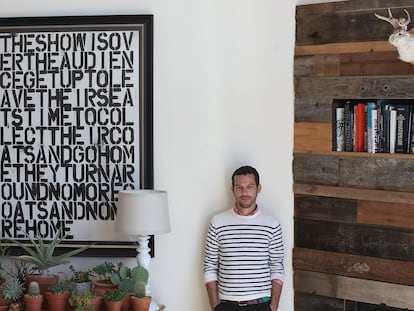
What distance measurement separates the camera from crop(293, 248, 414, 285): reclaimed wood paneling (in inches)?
131

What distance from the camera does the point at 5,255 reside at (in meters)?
3.98

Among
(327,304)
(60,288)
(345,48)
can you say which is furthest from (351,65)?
(60,288)

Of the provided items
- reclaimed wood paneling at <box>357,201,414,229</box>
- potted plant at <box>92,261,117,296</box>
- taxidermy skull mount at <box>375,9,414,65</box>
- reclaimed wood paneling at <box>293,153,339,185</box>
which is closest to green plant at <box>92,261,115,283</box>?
potted plant at <box>92,261,117,296</box>

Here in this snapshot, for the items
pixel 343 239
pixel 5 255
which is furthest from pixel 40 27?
pixel 343 239

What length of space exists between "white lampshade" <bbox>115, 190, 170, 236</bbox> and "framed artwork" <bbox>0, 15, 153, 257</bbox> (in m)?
0.27

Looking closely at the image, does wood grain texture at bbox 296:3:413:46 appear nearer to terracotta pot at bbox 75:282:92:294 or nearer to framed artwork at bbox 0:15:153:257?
framed artwork at bbox 0:15:153:257

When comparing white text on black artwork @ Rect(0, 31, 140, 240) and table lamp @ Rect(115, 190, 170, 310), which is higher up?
white text on black artwork @ Rect(0, 31, 140, 240)

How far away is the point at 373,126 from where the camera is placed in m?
3.38

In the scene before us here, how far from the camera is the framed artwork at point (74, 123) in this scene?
386cm

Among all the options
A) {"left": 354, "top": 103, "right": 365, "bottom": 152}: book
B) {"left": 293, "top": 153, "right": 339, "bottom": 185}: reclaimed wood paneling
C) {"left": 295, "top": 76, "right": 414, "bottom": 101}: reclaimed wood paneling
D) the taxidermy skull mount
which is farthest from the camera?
{"left": 293, "top": 153, "right": 339, "bottom": 185}: reclaimed wood paneling

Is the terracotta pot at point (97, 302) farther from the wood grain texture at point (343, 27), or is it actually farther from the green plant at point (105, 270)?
the wood grain texture at point (343, 27)

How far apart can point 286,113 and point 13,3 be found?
175cm

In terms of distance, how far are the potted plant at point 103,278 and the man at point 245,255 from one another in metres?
0.53

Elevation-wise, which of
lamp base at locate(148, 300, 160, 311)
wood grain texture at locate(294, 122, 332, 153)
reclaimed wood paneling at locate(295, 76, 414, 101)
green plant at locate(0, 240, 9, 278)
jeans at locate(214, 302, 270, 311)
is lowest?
lamp base at locate(148, 300, 160, 311)
